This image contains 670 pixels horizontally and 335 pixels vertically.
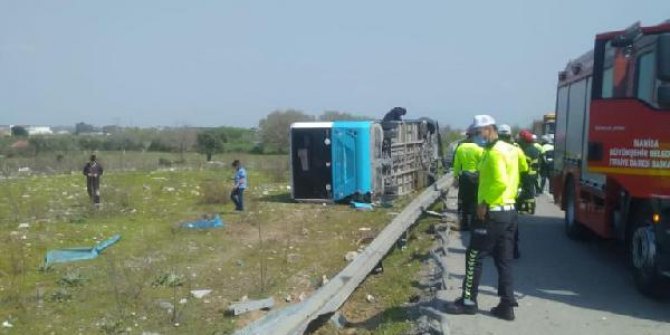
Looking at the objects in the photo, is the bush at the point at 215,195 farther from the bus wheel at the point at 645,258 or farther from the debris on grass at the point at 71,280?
the bus wheel at the point at 645,258

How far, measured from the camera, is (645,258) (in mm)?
7117

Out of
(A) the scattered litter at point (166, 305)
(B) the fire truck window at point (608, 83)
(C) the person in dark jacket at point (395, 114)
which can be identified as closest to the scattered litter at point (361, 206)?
(C) the person in dark jacket at point (395, 114)

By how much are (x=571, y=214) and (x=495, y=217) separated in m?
5.26

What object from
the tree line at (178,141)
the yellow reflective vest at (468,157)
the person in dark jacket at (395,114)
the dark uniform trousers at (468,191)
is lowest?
the tree line at (178,141)

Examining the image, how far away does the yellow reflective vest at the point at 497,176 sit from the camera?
6340 millimetres

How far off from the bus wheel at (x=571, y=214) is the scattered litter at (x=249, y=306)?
5.15 metres

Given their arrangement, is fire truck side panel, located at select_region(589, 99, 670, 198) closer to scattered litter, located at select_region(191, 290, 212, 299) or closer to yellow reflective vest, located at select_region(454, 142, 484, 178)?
A: yellow reflective vest, located at select_region(454, 142, 484, 178)

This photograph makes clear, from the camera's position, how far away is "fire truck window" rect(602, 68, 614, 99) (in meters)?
8.05

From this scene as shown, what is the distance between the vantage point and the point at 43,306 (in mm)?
8094

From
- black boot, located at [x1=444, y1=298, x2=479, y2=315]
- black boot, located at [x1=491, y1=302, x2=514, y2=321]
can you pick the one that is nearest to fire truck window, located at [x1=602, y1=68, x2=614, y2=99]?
black boot, located at [x1=491, y1=302, x2=514, y2=321]

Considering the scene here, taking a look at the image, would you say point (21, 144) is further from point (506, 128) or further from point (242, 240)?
point (506, 128)

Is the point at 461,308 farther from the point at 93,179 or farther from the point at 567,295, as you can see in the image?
the point at 93,179

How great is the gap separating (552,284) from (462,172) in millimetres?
2693

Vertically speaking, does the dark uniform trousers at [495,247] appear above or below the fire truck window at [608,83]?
below
